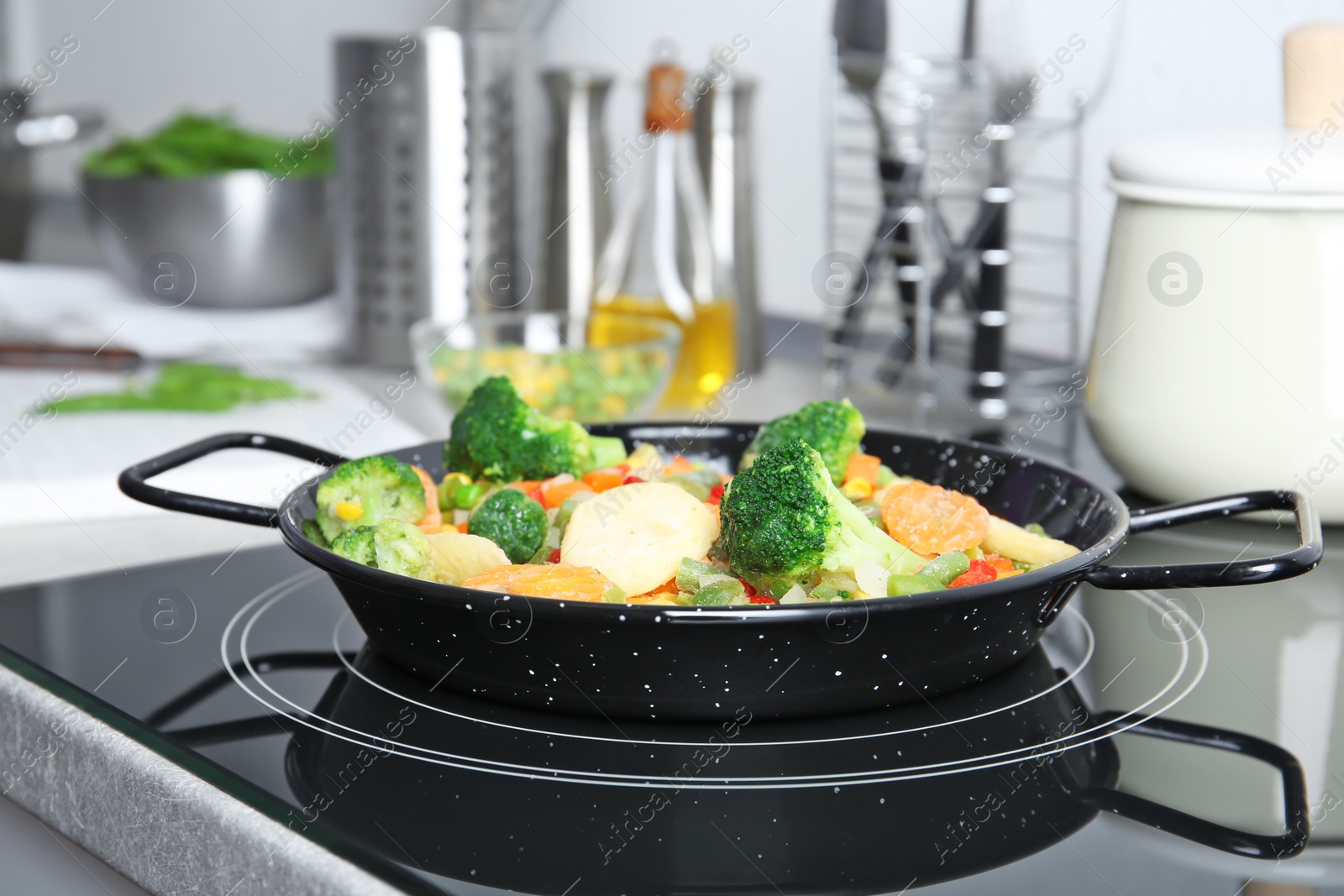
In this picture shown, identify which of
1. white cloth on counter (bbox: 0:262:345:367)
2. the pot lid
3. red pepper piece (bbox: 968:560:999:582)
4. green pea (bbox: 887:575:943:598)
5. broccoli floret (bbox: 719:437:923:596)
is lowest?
white cloth on counter (bbox: 0:262:345:367)

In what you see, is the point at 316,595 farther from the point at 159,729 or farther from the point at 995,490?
the point at 995,490

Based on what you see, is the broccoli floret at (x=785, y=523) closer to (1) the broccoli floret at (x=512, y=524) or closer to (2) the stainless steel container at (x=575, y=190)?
(1) the broccoli floret at (x=512, y=524)

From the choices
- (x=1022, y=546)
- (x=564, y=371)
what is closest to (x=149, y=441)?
(x=564, y=371)

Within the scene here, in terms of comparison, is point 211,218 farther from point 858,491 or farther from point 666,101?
point 858,491

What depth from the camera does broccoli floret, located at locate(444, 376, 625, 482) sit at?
0.96 m

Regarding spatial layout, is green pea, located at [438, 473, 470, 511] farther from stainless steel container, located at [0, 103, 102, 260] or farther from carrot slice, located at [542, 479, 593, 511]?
stainless steel container, located at [0, 103, 102, 260]

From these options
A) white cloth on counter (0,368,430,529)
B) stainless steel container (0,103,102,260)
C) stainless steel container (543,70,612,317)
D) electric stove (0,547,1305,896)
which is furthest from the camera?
stainless steel container (0,103,102,260)

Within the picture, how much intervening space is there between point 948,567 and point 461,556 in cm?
29

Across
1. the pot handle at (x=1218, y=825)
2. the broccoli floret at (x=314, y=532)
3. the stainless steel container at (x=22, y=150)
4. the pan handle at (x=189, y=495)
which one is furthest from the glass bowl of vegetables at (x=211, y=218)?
the pot handle at (x=1218, y=825)

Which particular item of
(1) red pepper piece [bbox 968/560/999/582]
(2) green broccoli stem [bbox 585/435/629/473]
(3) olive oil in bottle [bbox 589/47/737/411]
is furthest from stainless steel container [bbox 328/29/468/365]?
(1) red pepper piece [bbox 968/560/999/582]

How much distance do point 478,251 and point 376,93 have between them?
25 cm

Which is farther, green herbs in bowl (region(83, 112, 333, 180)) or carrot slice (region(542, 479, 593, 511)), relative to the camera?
green herbs in bowl (region(83, 112, 333, 180))

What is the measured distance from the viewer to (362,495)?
0.85 meters

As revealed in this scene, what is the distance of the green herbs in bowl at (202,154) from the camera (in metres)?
2.09
